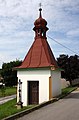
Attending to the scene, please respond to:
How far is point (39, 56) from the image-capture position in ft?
90.7

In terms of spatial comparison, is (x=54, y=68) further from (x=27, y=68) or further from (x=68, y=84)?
(x=68, y=84)

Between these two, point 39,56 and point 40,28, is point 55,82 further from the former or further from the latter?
point 40,28

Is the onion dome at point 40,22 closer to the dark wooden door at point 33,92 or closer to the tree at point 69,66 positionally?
the dark wooden door at point 33,92

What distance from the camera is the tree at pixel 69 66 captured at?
54094mm

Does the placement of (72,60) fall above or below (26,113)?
above

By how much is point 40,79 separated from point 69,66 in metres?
29.2

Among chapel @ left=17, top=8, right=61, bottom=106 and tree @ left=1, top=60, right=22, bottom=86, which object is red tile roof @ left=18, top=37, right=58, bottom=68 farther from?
tree @ left=1, top=60, right=22, bottom=86

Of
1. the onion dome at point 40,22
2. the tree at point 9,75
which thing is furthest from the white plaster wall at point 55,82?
the tree at point 9,75

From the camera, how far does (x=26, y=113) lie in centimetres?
1456

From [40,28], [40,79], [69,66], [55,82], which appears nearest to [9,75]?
[69,66]

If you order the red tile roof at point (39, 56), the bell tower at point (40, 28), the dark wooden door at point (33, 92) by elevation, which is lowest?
the dark wooden door at point (33, 92)

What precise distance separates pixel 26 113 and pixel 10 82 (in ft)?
205

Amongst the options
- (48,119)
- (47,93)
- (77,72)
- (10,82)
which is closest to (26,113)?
(48,119)

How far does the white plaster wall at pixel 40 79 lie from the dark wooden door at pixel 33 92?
1.08 feet
